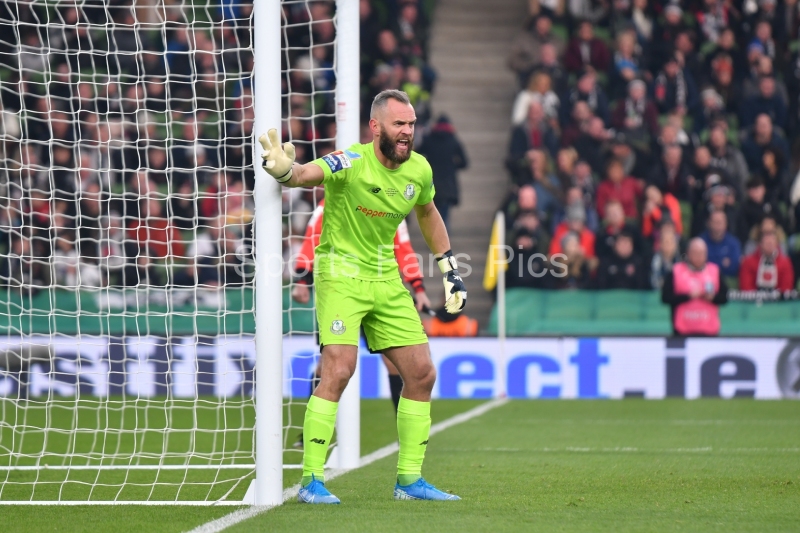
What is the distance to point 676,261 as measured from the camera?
14195 millimetres

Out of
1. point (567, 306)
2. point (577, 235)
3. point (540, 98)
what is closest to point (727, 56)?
point (540, 98)

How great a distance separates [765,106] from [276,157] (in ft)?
39.0

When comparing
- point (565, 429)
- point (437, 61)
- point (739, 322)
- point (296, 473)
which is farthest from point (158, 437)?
point (437, 61)

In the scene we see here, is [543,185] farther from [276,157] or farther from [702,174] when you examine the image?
[276,157]

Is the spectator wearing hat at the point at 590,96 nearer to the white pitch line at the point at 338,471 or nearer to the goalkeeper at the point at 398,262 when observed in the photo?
the white pitch line at the point at 338,471

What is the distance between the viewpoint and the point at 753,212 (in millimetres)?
14727

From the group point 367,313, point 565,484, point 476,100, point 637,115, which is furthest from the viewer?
point 476,100

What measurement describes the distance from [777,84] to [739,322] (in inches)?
170

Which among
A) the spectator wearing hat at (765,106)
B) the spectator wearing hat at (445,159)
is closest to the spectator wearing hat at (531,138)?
the spectator wearing hat at (445,159)

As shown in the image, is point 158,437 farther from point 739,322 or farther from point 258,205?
point 739,322

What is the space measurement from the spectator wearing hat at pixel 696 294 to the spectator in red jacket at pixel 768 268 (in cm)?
118

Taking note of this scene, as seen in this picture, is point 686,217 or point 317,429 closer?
point 317,429

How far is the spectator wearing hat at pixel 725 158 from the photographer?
1502 centimetres

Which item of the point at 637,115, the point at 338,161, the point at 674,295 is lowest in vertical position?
the point at 674,295
